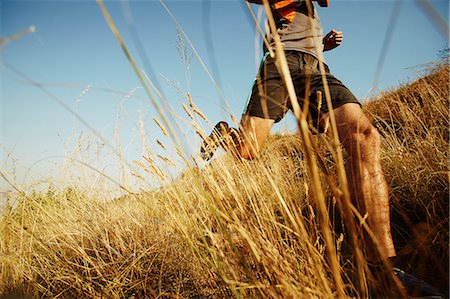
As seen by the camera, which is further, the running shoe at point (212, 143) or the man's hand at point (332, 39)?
the man's hand at point (332, 39)

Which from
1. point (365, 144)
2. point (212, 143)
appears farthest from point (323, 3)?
point (212, 143)

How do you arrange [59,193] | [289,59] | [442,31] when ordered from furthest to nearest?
[59,193] < [289,59] < [442,31]

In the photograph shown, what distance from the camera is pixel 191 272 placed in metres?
1.27

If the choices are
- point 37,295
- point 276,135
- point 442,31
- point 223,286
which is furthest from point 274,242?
point 276,135

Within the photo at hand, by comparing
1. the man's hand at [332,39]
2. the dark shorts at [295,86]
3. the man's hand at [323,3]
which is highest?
the man's hand at [323,3]

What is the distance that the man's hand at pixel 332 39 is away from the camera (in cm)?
189

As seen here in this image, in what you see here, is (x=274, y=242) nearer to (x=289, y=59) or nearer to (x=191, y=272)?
(x=191, y=272)

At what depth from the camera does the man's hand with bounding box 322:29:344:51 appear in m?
1.89

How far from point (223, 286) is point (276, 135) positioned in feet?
21.5

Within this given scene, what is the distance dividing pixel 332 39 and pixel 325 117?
0.93m

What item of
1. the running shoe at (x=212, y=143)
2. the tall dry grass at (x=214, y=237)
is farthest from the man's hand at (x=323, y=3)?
the running shoe at (x=212, y=143)

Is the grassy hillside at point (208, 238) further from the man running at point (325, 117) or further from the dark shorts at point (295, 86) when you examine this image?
the dark shorts at point (295, 86)

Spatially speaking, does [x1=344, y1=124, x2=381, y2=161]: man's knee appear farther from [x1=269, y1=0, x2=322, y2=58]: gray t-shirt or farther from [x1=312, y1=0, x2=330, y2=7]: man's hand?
[x1=312, y1=0, x2=330, y2=7]: man's hand

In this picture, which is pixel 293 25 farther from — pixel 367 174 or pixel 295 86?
pixel 367 174
